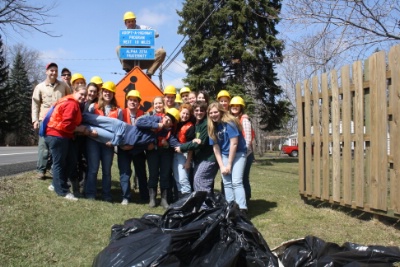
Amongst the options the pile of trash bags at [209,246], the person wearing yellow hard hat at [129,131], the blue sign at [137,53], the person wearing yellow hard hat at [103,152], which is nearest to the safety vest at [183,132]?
the person wearing yellow hard hat at [129,131]

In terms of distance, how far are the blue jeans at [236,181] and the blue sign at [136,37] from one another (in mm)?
4195

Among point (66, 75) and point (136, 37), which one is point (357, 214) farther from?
point (136, 37)

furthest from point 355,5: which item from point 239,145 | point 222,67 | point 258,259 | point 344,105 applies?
point 222,67

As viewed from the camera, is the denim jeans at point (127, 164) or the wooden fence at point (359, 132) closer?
the wooden fence at point (359, 132)

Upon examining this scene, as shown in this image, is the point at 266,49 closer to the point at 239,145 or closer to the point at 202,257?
the point at 239,145

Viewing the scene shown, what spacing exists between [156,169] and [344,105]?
291 centimetres

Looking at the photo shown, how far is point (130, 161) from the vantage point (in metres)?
6.16

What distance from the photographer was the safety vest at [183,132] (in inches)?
231

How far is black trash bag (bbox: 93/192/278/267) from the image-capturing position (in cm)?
280

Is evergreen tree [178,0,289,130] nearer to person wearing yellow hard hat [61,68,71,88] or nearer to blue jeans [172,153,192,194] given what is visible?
person wearing yellow hard hat [61,68,71,88]

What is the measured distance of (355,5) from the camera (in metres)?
8.01

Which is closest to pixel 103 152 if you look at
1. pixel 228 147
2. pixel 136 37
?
pixel 228 147

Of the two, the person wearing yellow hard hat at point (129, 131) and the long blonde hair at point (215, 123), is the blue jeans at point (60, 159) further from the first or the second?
the long blonde hair at point (215, 123)

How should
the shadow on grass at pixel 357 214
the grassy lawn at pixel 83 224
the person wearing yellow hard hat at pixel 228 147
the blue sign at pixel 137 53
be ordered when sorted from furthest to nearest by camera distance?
the blue sign at pixel 137 53 < the person wearing yellow hard hat at pixel 228 147 < the shadow on grass at pixel 357 214 < the grassy lawn at pixel 83 224
